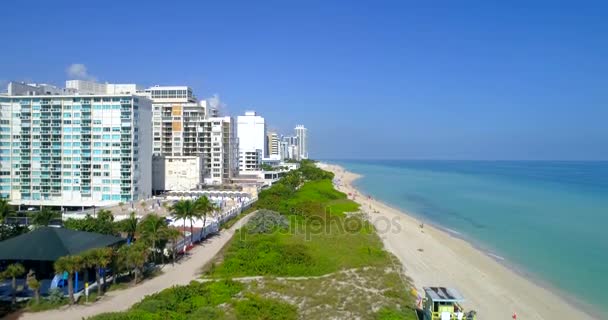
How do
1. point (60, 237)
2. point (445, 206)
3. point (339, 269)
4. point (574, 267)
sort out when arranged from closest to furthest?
point (60, 237)
point (339, 269)
point (574, 267)
point (445, 206)

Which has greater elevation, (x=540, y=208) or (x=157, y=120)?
(x=157, y=120)

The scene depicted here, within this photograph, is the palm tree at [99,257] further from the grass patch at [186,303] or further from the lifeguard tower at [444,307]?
the lifeguard tower at [444,307]

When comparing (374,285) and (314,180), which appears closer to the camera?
(374,285)

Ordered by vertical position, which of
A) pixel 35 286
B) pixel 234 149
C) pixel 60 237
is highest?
pixel 234 149

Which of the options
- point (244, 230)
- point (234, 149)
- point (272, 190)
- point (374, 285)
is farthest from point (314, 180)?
point (374, 285)

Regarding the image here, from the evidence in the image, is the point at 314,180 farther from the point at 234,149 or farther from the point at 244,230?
the point at 244,230

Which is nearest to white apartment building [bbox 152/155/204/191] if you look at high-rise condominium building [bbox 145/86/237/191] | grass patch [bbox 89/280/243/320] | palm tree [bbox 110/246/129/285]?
high-rise condominium building [bbox 145/86/237/191]
